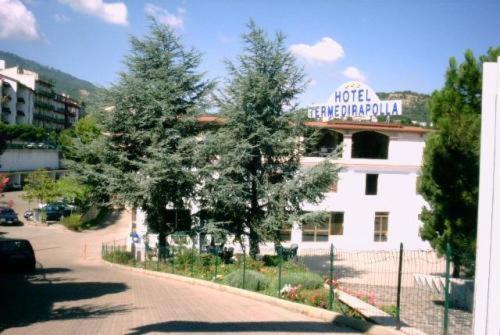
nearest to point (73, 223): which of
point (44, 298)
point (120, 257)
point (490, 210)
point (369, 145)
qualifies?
point (120, 257)

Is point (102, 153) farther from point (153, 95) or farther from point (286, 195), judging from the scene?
point (286, 195)

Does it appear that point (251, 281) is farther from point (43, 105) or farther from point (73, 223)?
point (43, 105)

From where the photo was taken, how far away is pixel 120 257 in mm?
26531

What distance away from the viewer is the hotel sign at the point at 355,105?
3428cm

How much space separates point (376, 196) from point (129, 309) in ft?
85.6

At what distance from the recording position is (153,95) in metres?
23.3

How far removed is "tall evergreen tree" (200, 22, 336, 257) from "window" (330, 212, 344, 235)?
36.7ft

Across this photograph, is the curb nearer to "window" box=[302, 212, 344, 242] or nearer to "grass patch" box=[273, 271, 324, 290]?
"grass patch" box=[273, 271, 324, 290]

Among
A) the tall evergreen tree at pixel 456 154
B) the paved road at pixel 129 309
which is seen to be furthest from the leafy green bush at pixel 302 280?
the tall evergreen tree at pixel 456 154

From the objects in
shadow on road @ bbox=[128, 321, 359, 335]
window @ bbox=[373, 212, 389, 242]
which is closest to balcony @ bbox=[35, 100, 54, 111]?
window @ bbox=[373, 212, 389, 242]

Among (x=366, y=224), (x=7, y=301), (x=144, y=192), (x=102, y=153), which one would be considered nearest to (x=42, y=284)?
(x=7, y=301)

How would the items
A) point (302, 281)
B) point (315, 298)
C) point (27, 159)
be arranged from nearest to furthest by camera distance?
point (315, 298) → point (302, 281) → point (27, 159)

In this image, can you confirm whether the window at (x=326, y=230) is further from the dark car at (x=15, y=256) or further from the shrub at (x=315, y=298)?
the shrub at (x=315, y=298)

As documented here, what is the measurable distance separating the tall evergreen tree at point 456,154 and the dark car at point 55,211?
37.9 m
